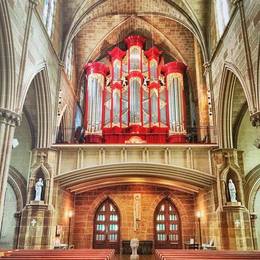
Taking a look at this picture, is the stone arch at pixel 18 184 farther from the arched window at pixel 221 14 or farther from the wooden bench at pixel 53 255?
the arched window at pixel 221 14

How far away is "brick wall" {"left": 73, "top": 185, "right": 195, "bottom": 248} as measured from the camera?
1670 centimetres

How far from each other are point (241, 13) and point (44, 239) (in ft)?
37.9

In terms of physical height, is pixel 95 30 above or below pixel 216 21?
above

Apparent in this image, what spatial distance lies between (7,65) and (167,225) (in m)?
11.9

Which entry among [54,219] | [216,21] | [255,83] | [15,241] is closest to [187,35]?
[216,21]

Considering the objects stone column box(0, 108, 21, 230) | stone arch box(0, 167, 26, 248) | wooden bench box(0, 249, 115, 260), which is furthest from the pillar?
wooden bench box(0, 249, 115, 260)

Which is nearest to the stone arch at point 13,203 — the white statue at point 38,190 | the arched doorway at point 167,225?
the white statue at point 38,190

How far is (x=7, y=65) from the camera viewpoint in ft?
33.0

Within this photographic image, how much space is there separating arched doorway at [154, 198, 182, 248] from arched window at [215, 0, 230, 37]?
9524 mm

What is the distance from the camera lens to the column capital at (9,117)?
9.90m

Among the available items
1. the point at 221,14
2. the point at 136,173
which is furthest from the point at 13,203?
the point at 221,14

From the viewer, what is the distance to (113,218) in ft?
56.4

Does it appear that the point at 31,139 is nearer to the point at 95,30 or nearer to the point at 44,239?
the point at 44,239

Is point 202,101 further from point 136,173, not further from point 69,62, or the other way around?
point 69,62
